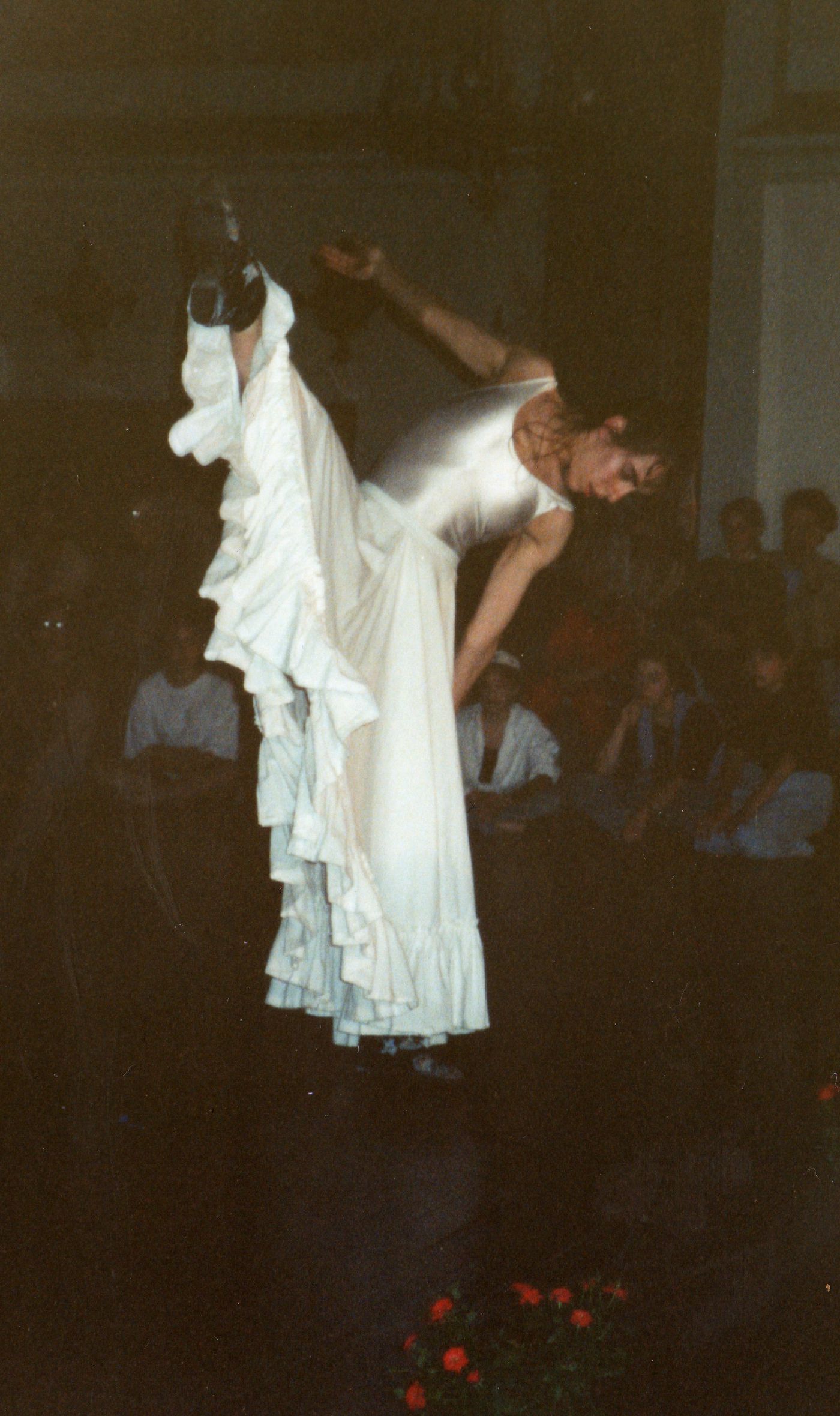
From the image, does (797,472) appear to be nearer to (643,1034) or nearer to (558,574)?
(558,574)

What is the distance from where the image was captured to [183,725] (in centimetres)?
224

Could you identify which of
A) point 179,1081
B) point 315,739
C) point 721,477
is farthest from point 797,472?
point 179,1081

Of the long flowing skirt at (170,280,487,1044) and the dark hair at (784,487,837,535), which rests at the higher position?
the dark hair at (784,487,837,535)

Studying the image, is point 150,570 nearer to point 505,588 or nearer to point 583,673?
point 505,588

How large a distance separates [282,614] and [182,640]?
45cm

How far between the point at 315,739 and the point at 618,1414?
3.37 ft

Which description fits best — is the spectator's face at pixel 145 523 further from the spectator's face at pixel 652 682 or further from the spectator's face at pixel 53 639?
the spectator's face at pixel 652 682

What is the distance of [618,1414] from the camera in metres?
1.77

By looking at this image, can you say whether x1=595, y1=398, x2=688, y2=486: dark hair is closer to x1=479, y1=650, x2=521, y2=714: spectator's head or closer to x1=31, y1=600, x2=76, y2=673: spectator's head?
x1=479, y1=650, x2=521, y2=714: spectator's head

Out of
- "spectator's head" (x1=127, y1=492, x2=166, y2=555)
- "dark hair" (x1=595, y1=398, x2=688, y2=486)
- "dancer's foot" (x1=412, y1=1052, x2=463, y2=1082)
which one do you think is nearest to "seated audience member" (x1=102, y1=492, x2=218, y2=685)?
"spectator's head" (x1=127, y1=492, x2=166, y2=555)

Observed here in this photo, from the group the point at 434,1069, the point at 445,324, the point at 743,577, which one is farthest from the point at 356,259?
the point at 434,1069

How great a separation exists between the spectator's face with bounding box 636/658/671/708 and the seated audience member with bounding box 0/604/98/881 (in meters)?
0.98

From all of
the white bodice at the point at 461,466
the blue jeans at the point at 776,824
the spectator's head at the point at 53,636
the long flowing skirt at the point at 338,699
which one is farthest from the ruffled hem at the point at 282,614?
the blue jeans at the point at 776,824

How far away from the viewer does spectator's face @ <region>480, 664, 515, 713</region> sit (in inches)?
87.2
